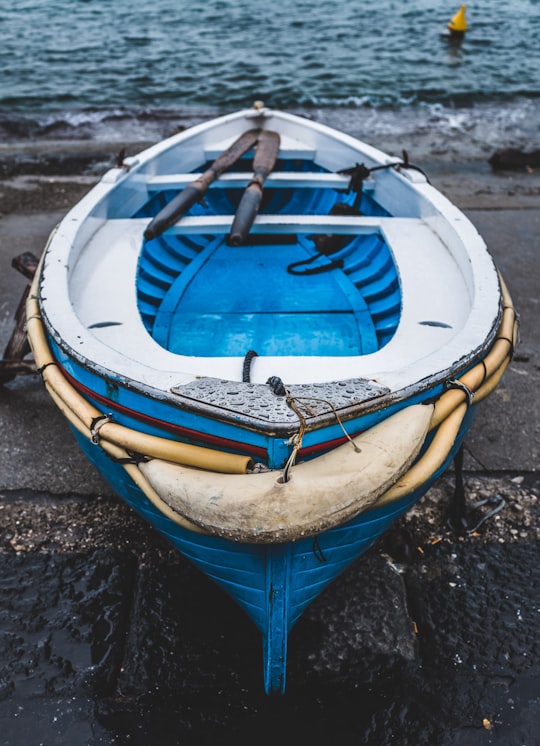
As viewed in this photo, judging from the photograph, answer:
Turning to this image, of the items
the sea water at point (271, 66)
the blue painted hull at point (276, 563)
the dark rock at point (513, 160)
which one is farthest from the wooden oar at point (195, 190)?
the sea water at point (271, 66)

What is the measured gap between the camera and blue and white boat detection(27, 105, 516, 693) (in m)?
2.17

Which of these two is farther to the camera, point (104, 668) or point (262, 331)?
point (262, 331)

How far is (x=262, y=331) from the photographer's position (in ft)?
12.3

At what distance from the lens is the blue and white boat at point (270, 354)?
217 cm

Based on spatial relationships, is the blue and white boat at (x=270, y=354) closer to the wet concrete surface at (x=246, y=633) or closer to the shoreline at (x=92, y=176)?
the wet concrete surface at (x=246, y=633)

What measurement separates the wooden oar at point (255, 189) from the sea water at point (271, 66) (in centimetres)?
555

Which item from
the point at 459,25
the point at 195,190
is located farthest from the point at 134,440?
the point at 459,25

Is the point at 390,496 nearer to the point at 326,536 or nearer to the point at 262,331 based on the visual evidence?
the point at 326,536

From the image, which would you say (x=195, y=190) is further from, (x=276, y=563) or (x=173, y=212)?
(x=276, y=563)

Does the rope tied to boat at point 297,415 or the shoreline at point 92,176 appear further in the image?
the shoreline at point 92,176

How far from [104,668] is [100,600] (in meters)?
0.37

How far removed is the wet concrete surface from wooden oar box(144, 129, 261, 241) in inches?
63.1

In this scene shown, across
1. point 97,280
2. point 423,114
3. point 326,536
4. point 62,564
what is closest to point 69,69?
point 423,114

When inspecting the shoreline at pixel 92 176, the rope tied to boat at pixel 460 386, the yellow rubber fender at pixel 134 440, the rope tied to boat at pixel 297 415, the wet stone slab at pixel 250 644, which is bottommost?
the wet stone slab at pixel 250 644
